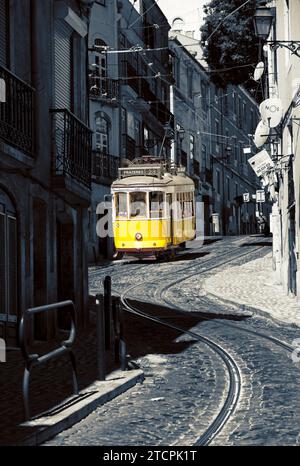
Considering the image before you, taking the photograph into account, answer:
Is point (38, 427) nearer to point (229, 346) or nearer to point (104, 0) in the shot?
point (229, 346)

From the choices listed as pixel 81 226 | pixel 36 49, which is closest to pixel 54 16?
pixel 36 49

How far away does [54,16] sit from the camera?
15.4 meters

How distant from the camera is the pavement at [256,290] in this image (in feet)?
56.1

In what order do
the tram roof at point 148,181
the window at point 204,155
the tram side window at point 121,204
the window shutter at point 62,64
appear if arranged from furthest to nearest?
the window at point 204,155 → the tram side window at point 121,204 → the tram roof at point 148,181 → the window shutter at point 62,64

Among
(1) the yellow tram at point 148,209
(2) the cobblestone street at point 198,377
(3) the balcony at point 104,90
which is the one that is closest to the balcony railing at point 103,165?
(3) the balcony at point 104,90

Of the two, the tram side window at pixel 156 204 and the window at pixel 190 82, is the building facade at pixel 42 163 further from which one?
the window at pixel 190 82

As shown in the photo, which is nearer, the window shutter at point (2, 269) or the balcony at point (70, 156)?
the window shutter at point (2, 269)

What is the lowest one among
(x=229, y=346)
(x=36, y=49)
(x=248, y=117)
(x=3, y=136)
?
(x=229, y=346)

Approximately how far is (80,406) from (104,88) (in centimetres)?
3035

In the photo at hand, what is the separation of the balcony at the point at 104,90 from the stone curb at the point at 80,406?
89.7 ft

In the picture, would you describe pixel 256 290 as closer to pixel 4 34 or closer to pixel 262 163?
pixel 262 163

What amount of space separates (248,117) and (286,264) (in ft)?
149

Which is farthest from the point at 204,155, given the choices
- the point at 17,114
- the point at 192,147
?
the point at 17,114

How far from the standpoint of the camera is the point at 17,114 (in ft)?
42.0
